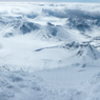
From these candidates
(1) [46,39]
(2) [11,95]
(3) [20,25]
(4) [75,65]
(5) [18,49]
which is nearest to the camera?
(2) [11,95]

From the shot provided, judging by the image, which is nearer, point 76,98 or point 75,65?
point 76,98

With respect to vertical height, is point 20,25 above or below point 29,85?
below

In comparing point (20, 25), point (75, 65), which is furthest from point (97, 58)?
point (20, 25)

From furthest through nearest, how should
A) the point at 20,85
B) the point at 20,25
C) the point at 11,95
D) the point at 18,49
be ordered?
the point at 20,25 → the point at 18,49 → the point at 20,85 → the point at 11,95

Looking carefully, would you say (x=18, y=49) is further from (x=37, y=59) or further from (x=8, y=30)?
(x=8, y=30)

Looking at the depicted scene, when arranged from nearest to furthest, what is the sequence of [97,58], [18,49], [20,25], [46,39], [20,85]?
[20,85]
[97,58]
[18,49]
[46,39]
[20,25]

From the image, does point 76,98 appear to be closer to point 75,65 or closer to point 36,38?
point 75,65

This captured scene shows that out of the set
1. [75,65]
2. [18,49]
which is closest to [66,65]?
[75,65]

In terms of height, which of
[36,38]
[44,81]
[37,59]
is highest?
[44,81]

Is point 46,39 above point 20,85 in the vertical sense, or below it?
below
